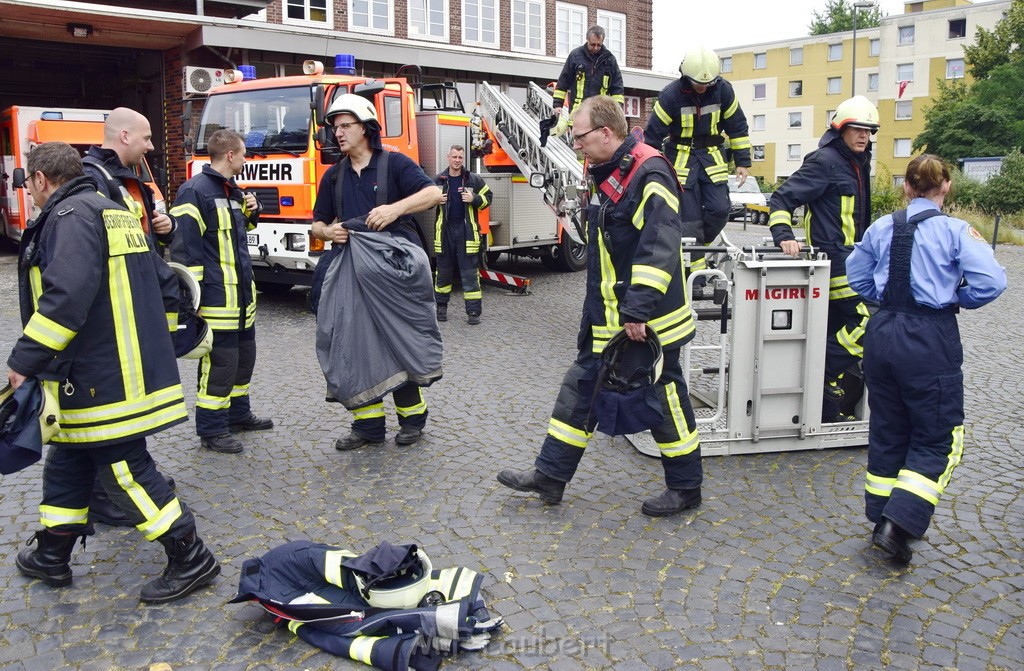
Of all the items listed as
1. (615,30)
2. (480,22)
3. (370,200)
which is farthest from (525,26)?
(370,200)

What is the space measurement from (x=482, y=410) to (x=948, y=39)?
207ft

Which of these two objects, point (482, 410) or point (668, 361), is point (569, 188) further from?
point (668, 361)

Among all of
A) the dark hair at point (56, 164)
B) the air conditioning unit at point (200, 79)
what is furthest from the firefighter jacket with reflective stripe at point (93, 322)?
the air conditioning unit at point (200, 79)

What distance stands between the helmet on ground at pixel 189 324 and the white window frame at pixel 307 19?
15.4m

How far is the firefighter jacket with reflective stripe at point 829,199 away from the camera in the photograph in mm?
5598

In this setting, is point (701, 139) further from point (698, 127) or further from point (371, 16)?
point (371, 16)

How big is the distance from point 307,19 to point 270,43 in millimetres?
2535

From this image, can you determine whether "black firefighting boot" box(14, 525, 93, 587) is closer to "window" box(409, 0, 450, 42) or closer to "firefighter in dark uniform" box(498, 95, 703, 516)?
"firefighter in dark uniform" box(498, 95, 703, 516)

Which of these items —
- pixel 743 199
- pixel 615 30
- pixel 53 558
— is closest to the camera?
pixel 53 558

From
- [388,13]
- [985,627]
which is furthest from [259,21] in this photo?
[985,627]

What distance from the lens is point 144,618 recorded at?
3.52m

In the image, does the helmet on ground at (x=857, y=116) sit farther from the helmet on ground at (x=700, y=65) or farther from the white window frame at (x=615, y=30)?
the white window frame at (x=615, y=30)

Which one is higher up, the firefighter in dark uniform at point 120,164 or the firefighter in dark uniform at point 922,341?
the firefighter in dark uniform at point 120,164

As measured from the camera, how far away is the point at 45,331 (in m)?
3.28
